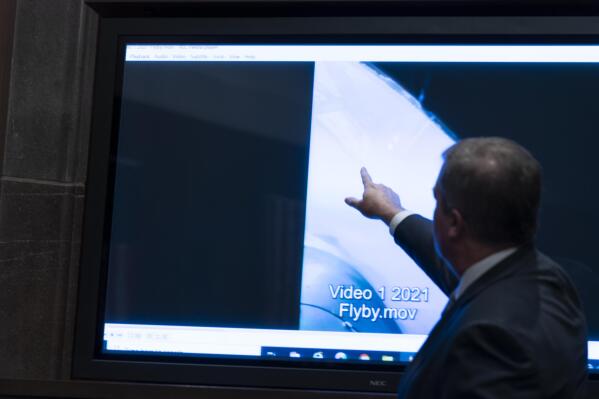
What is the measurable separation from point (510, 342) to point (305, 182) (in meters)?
1.11

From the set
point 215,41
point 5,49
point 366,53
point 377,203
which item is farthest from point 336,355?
point 5,49

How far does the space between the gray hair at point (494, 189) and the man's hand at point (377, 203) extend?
62 centimetres

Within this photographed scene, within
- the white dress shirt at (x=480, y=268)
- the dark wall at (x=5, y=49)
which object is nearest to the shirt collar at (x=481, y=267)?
the white dress shirt at (x=480, y=268)

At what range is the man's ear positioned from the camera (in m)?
1.55

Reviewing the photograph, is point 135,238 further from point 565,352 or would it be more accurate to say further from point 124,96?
point 565,352

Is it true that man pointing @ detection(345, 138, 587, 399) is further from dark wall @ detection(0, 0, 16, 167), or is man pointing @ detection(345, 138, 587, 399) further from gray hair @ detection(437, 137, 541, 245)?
dark wall @ detection(0, 0, 16, 167)

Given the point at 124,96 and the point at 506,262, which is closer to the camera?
the point at 506,262

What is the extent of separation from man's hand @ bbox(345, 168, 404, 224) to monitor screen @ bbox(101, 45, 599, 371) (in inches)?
5.0

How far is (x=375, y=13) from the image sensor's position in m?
2.48

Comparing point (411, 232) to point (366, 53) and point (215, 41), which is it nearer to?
point (366, 53)

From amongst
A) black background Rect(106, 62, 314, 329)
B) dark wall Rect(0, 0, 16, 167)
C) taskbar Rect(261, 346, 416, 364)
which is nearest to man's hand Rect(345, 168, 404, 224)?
black background Rect(106, 62, 314, 329)

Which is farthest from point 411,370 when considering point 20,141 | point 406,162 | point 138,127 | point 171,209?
point 20,141

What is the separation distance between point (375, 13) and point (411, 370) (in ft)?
4.03

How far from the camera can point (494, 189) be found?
150 cm
